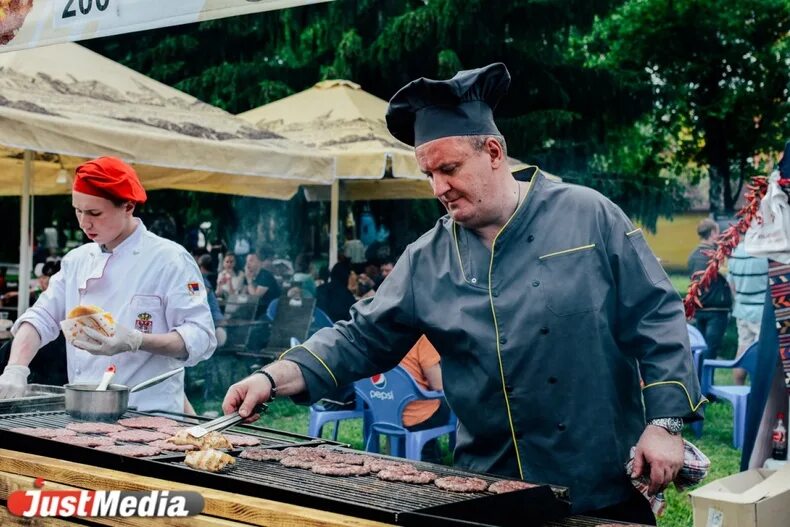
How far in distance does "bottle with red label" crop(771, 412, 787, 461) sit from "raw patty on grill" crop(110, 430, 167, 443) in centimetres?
281

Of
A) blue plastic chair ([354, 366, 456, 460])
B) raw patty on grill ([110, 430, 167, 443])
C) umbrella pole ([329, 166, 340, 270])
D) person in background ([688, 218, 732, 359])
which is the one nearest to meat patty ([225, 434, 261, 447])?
raw patty on grill ([110, 430, 167, 443])

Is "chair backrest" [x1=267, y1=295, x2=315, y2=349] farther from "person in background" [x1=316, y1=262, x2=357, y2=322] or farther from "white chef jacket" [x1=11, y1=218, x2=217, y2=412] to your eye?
"white chef jacket" [x1=11, y1=218, x2=217, y2=412]

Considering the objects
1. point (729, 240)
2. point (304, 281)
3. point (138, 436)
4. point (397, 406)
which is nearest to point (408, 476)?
point (138, 436)

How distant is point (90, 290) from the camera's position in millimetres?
3883

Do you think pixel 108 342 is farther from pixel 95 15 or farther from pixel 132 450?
pixel 95 15

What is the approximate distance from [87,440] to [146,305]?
1107 millimetres

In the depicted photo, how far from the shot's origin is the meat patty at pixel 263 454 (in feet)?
8.87

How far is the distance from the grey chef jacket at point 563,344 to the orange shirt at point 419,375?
3.33 metres

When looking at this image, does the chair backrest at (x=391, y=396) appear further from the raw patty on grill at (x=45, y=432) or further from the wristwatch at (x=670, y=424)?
the wristwatch at (x=670, y=424)

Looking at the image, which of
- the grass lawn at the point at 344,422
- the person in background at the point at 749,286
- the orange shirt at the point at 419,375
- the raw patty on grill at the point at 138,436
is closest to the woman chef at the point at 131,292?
the raw patty on grill at the point at 138,436

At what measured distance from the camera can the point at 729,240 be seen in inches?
167

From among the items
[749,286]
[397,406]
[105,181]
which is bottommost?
[397,406]

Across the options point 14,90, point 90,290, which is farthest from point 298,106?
point 90,290

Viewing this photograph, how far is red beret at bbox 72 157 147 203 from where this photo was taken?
3.67 m
